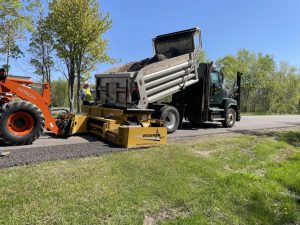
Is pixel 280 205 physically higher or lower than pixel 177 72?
lower

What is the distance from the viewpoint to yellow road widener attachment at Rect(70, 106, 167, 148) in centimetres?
754

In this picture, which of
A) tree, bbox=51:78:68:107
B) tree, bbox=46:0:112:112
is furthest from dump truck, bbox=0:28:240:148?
tree, bbox=51:78:68:107

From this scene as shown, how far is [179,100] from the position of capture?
41.3 feet

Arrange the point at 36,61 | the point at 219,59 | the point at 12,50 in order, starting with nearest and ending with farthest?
the point at 12,50, the point at 36,61, the point at 219,59

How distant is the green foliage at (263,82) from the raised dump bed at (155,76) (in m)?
37.3

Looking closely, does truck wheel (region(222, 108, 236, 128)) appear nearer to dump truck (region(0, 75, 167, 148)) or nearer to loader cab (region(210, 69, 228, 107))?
loader cab (region(210, 69, 228, 107))

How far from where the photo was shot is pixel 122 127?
25.0 feet

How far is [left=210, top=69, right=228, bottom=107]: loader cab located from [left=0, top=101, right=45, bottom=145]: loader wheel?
25.5ft

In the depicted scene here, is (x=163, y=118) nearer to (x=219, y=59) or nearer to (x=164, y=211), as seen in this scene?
(x=164, y=211)

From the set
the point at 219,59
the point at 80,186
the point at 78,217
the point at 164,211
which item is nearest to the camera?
the point at 78,217

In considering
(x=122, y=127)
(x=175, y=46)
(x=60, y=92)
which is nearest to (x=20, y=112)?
(x=122, y=127)

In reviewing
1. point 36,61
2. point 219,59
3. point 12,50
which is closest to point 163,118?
point 12,50

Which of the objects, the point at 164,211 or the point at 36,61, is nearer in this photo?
the point at 164,211

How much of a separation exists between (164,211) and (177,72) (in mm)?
6899
